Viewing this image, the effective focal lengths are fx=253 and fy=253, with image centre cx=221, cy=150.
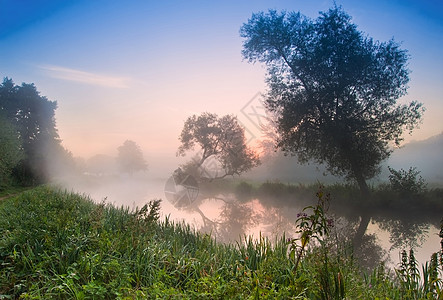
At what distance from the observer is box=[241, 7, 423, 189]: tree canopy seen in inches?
605

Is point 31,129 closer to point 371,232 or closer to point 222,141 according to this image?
point 222,141

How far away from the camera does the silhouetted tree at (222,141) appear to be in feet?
99.0

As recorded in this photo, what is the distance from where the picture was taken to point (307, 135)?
654 inches

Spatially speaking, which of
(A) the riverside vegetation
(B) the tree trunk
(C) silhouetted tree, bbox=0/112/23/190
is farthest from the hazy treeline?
(B) the tree trunk

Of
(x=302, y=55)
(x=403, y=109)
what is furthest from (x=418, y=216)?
(x=302, y=55)

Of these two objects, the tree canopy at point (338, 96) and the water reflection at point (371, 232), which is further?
the tree canopy at point (338, 96)

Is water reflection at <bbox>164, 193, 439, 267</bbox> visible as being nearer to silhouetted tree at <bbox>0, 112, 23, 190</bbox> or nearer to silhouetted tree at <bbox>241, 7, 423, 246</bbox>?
silhouetted tree at <bbox>241, 7, 423, 246</bbox>

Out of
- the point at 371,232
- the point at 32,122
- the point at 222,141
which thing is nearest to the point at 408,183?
the point at 371,232

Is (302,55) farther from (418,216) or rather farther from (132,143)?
(132,143)

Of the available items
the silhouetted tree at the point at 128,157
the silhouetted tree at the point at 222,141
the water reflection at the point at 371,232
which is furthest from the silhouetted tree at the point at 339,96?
the silhouetted tree at the point at 128,157

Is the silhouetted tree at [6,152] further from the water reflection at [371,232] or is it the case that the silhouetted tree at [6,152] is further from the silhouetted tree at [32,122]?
the water reflection at [371,232]

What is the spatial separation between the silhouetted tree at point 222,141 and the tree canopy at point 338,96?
496 inches

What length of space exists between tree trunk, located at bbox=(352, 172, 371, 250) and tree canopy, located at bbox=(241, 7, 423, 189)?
129 mm

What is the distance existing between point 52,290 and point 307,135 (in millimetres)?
15804
